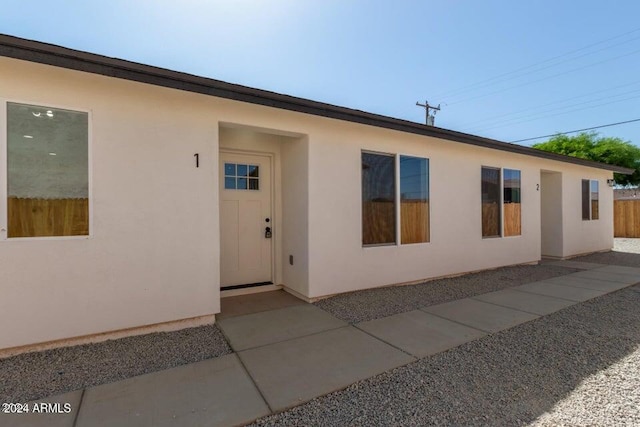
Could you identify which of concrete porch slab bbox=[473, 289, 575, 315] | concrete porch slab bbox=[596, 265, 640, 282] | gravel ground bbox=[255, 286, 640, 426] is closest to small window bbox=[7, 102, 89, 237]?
gravel ground bbox=[255, 286, 640, 426]

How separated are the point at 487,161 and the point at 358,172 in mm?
3734

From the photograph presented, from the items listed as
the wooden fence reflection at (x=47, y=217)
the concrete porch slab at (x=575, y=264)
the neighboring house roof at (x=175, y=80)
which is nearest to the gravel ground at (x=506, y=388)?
the wooden fence reflection at (x=47, y=217)

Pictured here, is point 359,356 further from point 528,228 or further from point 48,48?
point 528,228

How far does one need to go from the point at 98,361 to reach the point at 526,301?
5738 mm

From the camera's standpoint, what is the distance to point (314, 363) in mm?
2781

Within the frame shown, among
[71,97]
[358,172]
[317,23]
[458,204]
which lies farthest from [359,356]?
[317,23]

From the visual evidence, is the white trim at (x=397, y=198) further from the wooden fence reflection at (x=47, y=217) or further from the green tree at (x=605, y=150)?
the green tree at (x=605, y=150)

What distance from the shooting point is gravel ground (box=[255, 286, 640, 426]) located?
204 centimetres

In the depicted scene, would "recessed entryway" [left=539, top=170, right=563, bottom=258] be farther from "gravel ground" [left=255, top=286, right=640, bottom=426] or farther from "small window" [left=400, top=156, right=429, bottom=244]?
"gravel ground" [left=255, top=286, right=640, bottom=426]

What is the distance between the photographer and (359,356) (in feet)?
9.55

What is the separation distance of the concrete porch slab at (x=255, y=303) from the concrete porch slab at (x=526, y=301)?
3.14 meters

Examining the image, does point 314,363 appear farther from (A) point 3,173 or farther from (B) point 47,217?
(A) point 3,173

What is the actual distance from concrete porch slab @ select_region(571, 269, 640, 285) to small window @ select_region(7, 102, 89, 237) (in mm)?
9083

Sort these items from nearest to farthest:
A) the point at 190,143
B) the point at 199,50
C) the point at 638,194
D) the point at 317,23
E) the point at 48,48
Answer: the point at 48,48 < the point at 190,143 < the point at 199,50 < the point at 317,23 < the point at 638,194
